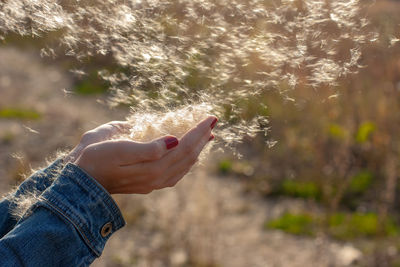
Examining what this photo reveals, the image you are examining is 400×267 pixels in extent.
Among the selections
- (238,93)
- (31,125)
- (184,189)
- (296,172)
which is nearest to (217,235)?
(184,189)

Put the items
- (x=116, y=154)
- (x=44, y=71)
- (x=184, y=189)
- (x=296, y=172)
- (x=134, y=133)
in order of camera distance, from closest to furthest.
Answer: (x=116, y=154), (x=134, y=133), (x=184, y=189), (x=296, y=172), (x=44, y=71)

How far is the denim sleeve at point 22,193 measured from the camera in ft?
4.95

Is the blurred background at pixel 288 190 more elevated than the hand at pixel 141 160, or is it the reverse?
the hand at pixel 141 160

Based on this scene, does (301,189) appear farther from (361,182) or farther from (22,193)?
(22,193)

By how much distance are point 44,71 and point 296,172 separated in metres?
5.79

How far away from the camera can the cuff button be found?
1299 millimetres

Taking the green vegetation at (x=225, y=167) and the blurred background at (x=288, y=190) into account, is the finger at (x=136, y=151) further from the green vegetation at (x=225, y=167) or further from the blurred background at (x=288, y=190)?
the green vegetation at (x=225, y=167)

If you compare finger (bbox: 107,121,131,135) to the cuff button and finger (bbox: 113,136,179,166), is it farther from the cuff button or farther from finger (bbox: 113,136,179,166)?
the cuff button

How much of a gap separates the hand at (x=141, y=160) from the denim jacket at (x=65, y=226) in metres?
0.05

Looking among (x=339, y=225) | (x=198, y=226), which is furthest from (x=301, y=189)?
(x=198, y=226)

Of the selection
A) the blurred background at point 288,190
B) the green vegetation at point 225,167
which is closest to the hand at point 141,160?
the blurred background at point 288,190

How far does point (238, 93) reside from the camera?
1854 millimetres

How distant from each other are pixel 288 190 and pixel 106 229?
3.95 m

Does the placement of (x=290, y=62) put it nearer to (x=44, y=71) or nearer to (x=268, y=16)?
(x=268, y=16)
